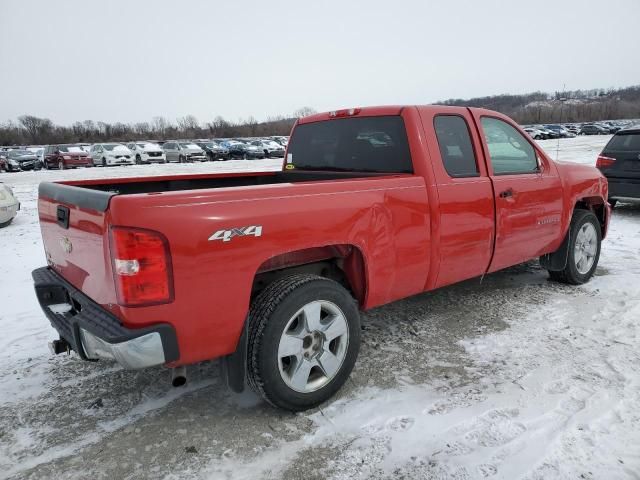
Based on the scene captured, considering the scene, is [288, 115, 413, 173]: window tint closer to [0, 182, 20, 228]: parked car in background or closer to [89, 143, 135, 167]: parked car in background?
[0, 182, 20, 228]: parked car in background

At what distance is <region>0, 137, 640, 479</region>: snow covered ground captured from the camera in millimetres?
2457

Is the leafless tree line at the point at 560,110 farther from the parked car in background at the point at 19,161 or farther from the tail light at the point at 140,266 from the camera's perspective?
the tail light at the point at 140,266

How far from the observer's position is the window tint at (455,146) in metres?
3.69

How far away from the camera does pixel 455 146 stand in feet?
12.5

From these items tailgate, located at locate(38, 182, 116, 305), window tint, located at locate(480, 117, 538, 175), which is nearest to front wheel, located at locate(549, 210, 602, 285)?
window tint, located at locate(480, 117, 538, 175)

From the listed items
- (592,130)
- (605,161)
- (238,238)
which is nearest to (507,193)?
(238,238)

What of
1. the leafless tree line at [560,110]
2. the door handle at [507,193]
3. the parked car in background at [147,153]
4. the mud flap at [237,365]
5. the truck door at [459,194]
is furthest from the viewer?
the leafless tree line at [560,110]

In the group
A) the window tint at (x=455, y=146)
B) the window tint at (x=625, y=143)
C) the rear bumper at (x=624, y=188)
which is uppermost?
the window tint at (x=455, y=146)

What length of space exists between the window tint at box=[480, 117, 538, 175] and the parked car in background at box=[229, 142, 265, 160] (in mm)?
30843

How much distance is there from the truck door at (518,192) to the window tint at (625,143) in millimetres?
5528

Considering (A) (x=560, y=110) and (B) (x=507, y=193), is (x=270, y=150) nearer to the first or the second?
(B) (x=507, y=193)

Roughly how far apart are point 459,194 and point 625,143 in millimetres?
7274

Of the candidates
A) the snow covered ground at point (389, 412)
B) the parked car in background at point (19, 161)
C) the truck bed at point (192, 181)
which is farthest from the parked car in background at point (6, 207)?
the parked car in background at point (19, 161)

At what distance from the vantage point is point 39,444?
2.69m
